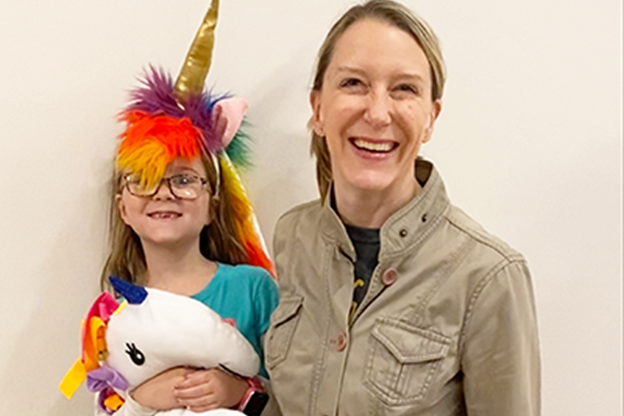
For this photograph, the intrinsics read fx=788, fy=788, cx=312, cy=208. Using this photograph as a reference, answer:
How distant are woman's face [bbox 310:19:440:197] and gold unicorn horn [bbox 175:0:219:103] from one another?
306mm

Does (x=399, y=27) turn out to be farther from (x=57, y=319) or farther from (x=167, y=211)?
(x=57, y=319)

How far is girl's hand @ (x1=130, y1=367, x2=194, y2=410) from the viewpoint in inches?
45.2

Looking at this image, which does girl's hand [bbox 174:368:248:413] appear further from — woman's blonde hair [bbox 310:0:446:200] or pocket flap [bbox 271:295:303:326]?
woman's blonde hair [bbox 310:0:446:200]

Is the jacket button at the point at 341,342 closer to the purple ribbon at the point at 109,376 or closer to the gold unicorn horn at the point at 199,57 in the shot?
the purple ribbon at the point at 109,376

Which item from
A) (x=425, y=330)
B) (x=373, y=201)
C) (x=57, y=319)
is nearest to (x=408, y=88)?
(x=373, y=201)

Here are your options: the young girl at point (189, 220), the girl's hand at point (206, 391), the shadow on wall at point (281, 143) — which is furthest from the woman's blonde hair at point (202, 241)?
the girl's hand at point (206, 391)

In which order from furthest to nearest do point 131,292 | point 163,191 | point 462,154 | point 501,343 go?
point 462,154, point 163,191, point 131,292, point 501,343

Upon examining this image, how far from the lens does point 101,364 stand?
1162 mm

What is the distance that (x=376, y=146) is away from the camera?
1037 mm

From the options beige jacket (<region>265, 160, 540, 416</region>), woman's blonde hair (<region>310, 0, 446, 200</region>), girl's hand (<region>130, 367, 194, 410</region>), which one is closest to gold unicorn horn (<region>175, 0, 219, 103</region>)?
woman's blonde hair (<region>310, 0, 446, 200</region>)

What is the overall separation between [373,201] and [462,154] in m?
0.33

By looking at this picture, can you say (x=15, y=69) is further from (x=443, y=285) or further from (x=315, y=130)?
(x=443, y=285)

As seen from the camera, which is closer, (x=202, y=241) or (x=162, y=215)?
(x=162, y=215)

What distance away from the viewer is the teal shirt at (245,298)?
49.8 inches
